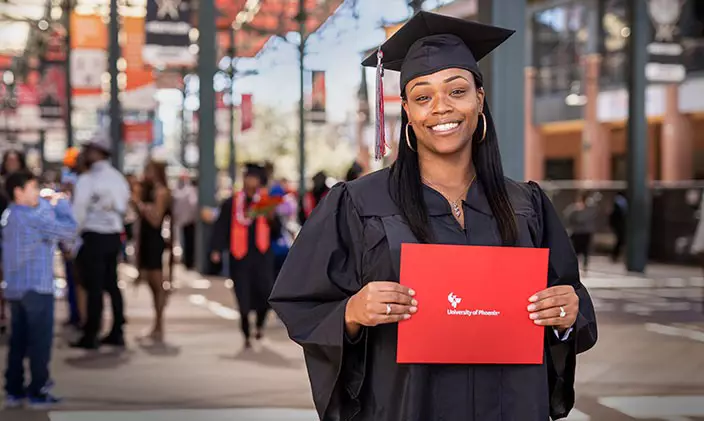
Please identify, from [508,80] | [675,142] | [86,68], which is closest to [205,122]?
[86,68]

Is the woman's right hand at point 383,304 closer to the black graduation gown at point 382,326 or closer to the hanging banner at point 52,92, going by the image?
the black graduation gown at point 382,326

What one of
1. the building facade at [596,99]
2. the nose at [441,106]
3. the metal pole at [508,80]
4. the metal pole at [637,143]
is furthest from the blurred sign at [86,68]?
the nose at [441,106]

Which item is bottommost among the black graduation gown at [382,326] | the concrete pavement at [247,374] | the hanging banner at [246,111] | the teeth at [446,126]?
the concrete pavement at [247,374]

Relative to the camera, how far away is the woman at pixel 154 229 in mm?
12531

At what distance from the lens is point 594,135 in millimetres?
42969

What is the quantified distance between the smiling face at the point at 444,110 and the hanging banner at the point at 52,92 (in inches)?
1104

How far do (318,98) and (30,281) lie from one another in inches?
847

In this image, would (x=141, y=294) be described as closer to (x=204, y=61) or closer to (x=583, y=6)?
(x=204, y=61)

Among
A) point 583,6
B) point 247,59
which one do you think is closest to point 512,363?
point 247,59

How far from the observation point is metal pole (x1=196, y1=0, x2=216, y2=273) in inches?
850

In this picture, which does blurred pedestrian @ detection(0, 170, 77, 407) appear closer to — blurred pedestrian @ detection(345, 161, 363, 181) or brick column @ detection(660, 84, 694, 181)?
blurred pedestrian @ detection(345, 161, 363, 181)

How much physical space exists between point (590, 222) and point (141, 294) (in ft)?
29.6

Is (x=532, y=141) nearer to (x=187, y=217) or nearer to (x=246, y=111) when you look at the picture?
(x=246, y=111)

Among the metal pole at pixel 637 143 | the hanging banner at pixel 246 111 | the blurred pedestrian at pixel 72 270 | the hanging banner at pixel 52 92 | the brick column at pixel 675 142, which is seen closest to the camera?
the blurred pedestrian at pixel 72 270
